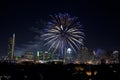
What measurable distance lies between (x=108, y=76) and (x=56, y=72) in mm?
8775

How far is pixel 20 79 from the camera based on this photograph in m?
43.2

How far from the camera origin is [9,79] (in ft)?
143

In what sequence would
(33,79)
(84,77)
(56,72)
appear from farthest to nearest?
(84,77), (56,72), (33,79)

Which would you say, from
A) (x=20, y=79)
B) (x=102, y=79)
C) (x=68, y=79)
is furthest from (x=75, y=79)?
(x=20, y=79)

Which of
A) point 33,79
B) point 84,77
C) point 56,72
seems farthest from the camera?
point 84,77

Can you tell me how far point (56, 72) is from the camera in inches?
1813

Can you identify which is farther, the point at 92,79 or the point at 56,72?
the point at 92,79

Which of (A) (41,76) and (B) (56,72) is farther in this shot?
(B) (56,72)

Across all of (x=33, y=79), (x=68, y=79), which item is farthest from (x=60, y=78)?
(x=33, y=79)

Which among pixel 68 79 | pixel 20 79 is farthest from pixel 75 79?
pixel 20 79

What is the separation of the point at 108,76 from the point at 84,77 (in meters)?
6.22

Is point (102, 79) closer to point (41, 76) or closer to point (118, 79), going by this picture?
point (118, 79)

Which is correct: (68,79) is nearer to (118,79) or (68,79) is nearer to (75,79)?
(75,79)

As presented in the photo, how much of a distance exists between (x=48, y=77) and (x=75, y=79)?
14.9 feet
